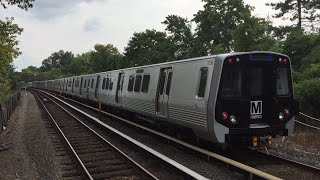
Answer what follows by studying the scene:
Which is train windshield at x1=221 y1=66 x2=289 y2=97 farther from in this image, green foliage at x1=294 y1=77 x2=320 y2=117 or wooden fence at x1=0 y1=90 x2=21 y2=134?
wooden fence at x1=0 y1=90 x2=21 y2=134

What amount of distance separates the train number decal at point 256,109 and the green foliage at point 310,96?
9724 millimetres

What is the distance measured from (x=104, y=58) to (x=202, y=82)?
85.9 meters

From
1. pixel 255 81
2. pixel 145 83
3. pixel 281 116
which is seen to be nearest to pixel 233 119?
pixel 255 81

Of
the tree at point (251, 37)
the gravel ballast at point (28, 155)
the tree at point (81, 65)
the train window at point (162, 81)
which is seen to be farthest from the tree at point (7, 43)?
the tree at point (81, 65)

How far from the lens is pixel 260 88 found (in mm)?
10094

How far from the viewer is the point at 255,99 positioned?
9.89 metres

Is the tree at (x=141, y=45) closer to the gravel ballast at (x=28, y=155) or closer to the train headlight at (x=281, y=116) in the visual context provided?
the gravel ballast at (x=28, y=155)

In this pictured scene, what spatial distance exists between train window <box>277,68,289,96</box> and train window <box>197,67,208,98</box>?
2071 millimetres

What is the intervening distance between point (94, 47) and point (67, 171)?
9495cm

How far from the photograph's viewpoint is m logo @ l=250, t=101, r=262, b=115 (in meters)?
9.83

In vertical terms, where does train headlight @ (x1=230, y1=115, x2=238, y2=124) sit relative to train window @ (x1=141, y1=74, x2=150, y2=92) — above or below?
below

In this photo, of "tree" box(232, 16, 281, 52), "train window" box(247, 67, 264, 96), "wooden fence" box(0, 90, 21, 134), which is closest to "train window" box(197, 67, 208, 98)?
"train window" box(247, 67, 264, 96)

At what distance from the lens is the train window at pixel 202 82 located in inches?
397

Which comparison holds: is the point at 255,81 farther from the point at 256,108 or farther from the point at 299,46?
the point at 299,46
